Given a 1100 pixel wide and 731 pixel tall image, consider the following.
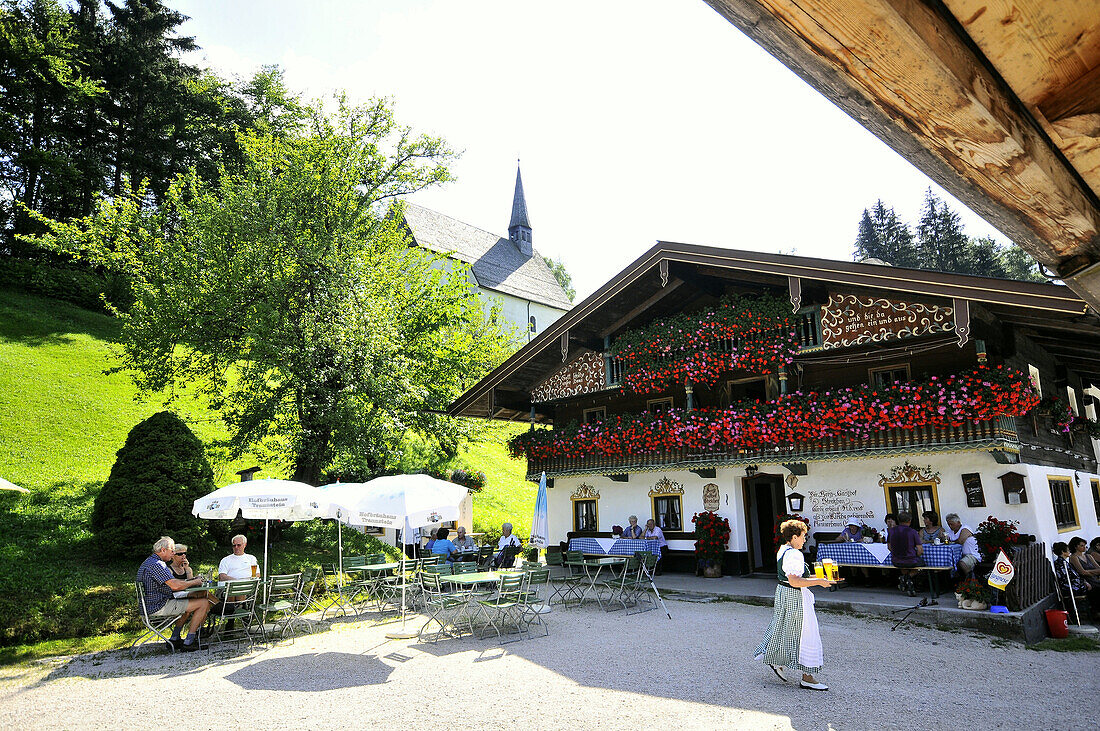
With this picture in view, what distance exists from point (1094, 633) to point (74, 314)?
37621mm

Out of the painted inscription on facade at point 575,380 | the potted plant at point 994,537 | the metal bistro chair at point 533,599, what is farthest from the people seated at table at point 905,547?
the painted inscription on facade at point 575,380

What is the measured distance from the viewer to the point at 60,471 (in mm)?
18375

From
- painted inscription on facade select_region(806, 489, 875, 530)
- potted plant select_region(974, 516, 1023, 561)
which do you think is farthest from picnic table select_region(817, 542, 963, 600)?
painted inscription on facade select_region(806, 489, 875, 530)

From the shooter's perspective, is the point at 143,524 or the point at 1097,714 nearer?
the point at 1097,714

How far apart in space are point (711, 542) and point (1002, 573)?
7.02 meters

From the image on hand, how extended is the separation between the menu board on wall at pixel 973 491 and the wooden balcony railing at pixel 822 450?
3.95ft

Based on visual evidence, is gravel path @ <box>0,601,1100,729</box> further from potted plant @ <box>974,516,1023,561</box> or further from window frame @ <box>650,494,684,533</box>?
window frame @ <box>650,494,684,533</box>

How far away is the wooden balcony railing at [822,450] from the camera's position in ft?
41.1

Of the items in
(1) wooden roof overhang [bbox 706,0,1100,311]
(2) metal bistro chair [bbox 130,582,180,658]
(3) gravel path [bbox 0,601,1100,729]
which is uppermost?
(1) wooden roof overhang [bbox 706,0,1100,311]

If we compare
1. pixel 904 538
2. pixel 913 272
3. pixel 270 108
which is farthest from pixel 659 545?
pixel 270 108

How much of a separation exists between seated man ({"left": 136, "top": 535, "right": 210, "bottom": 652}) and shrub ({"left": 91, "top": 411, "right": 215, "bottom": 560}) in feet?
14.1

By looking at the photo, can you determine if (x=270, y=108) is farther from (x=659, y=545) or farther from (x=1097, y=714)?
(x=1097, y=714)

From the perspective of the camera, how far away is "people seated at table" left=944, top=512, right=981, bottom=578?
11633 millimetres

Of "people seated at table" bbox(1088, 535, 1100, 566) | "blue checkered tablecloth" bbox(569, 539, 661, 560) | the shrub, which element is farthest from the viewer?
"blue checkered tablecloth" bbox(569, 539, 661, 560)
